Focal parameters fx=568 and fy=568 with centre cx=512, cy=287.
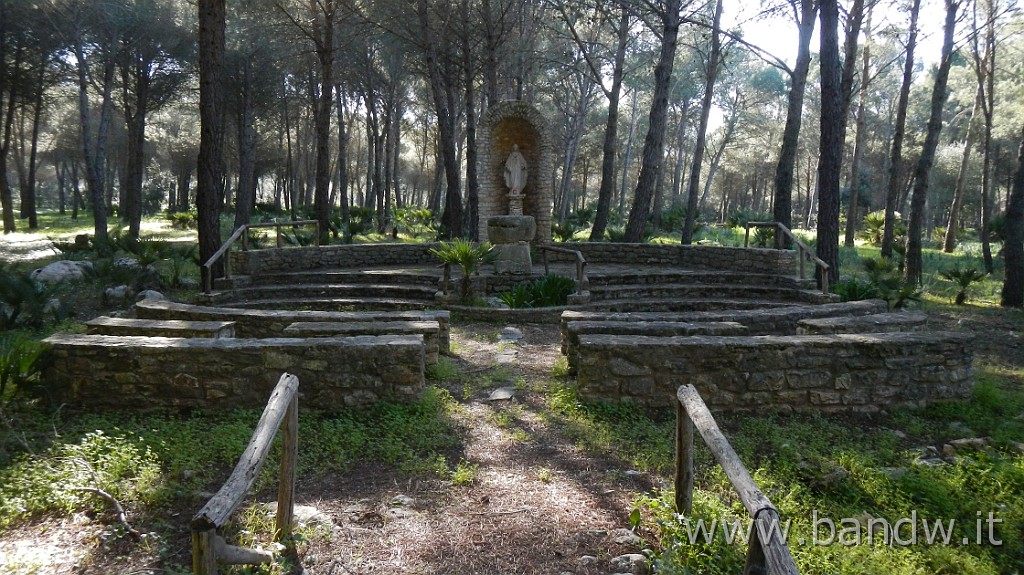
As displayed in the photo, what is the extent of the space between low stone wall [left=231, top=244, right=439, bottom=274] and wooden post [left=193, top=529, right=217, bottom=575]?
9.64 metres

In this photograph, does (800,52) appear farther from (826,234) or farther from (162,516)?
(162,516)

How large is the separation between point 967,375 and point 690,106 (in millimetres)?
32835

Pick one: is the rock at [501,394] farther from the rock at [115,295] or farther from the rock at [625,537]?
the rock at [115,295]

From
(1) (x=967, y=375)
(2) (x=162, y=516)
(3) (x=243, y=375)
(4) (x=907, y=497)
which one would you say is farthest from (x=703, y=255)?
(2) (x=162, y=516)

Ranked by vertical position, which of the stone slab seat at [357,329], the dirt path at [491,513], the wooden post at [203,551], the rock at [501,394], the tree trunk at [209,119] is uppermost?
the tree trunk at [209,119]

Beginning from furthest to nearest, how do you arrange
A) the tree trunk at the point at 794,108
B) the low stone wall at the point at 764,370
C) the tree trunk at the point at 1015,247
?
the tree trunk at the point at 794,108
the tree trunk at the point at 1015,247
the low stone wall at the point at 764,370

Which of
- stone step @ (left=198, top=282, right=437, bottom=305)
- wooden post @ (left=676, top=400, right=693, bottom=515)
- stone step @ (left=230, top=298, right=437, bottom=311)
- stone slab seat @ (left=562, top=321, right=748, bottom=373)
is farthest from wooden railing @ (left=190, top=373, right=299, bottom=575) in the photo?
stone step @ (left=198, top=282, right=437, bottom=305)

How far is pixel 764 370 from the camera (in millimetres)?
4770

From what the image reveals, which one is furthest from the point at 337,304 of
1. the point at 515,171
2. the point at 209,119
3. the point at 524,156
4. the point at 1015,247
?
the point at 1015,247

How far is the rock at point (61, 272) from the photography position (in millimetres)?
10828

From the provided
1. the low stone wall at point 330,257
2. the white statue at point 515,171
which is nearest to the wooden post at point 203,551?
the low stone wall at point 330,257

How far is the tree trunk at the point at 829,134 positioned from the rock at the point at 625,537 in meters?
8.92

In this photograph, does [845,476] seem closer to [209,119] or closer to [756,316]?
[756,316]

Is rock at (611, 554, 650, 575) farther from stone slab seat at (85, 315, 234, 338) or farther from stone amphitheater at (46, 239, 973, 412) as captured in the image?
stone slab seat at (85, 315, 234, 338)
